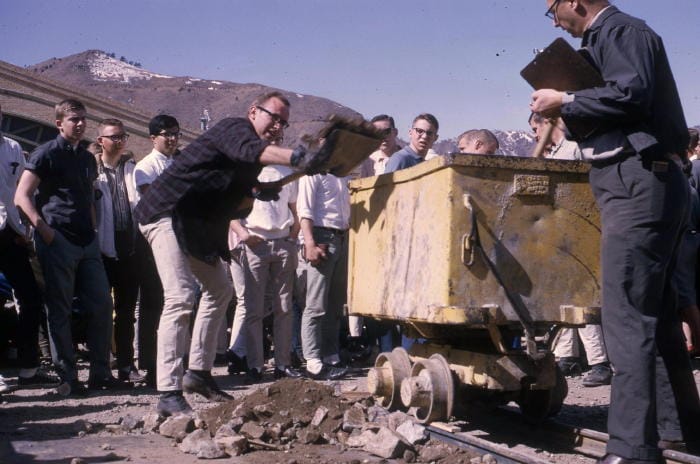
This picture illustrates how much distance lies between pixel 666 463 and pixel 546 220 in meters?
1.48

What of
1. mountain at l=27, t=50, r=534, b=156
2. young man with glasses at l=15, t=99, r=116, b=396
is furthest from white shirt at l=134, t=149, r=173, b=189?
mountain at l=27, t=50, r=534, b=156

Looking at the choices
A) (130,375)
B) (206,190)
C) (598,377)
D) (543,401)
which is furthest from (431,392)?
(130,375)

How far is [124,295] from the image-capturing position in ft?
26.6

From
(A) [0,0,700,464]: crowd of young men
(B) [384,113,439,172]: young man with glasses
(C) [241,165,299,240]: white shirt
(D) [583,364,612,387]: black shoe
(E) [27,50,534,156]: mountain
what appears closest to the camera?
(A) [0,0,700,464]: crowd of young men

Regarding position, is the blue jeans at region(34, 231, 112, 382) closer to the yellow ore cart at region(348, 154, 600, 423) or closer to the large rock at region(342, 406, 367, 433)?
the large rock at region(342, 406, 367, 433)

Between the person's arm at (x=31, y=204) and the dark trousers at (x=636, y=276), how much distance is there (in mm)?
4609

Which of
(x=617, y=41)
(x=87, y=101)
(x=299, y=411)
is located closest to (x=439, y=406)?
(x=299, y=411)

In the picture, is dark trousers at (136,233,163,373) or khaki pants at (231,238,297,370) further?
khaki pants at (231,238,297,370)

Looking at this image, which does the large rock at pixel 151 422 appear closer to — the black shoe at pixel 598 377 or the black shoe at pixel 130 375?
the black shoe at pixel 130 375

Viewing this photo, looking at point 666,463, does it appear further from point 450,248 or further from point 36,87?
point 36,87

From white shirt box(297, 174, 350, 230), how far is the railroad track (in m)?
3.20

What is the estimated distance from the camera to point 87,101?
2272 centimetres

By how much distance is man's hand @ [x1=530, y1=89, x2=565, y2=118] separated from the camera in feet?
14.7

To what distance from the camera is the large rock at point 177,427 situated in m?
5.26
